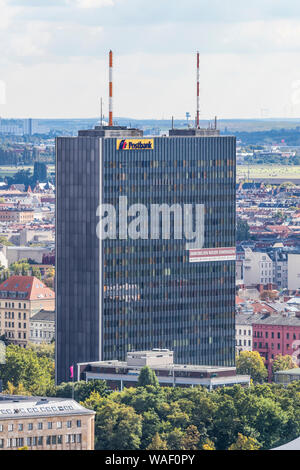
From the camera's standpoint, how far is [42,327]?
6811 inches

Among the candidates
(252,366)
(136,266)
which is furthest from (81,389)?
(252,366)

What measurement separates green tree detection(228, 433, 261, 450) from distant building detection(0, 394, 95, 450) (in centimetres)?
732

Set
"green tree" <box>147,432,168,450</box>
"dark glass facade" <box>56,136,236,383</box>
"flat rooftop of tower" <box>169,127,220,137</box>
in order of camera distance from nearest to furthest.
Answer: "green tree" <box>147,432,168,450</box> → "dark glass facade" <box>56,136,236,383</box> → "flat rooftop of tower" <box>169,127,220,137</box>

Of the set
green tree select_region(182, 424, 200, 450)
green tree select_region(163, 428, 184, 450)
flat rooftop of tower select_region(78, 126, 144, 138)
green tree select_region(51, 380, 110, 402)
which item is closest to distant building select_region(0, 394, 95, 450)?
green tree select_region(163, 428, 184, 450)

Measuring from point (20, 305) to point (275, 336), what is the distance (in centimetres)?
3053

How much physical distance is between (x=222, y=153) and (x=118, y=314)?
13.9 metres

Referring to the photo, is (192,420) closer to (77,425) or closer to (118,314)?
(77,425)

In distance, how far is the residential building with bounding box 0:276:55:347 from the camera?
17562cm

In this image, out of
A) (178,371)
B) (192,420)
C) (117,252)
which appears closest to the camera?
(192,420)

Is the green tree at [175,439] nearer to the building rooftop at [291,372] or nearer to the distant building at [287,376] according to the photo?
the distant building at [287,376]

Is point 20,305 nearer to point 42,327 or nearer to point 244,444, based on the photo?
point 42,327

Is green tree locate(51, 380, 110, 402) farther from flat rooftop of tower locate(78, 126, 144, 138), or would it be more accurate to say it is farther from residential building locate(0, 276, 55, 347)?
residential building locate(0, 276, 55, 347)

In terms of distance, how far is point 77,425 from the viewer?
93188mm
